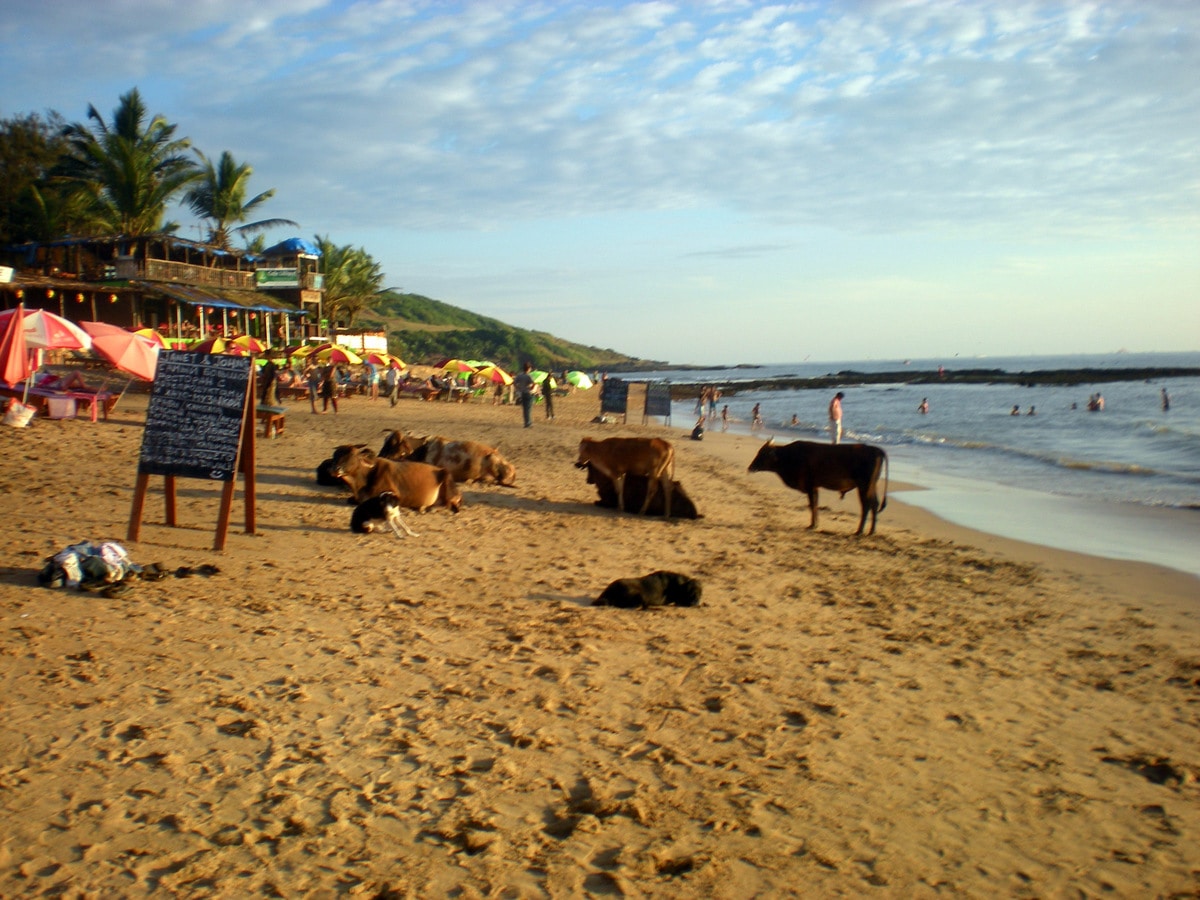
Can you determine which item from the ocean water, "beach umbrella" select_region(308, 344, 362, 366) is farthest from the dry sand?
"beach umbrella" select_region(308, 344, 362, 366)

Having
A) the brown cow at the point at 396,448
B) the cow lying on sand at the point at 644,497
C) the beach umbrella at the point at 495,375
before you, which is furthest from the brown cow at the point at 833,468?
the beach umbrella at the point at 495,375

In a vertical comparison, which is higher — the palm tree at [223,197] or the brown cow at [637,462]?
the palm tree at [223,197]

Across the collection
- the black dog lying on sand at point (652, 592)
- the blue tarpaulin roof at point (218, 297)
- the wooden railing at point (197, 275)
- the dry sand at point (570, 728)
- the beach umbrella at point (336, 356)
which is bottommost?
the dry sand at point (570, 728)

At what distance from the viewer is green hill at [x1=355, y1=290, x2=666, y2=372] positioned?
104875mm

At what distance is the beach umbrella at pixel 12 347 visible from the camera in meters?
14.4

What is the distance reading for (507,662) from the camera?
580cm

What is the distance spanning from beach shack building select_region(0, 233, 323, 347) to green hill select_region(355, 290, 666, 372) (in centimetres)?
3806

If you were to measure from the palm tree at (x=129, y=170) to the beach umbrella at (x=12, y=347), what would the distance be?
26.9 m

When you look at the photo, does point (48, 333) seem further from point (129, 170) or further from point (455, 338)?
point (455, 338)

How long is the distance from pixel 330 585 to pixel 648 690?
125 inches

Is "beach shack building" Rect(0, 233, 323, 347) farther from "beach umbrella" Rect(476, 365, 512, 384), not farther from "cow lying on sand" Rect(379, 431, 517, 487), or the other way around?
"cow lying on sand" Rect(379, 431, 517, 487)

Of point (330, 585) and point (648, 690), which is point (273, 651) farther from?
point (648, 690)

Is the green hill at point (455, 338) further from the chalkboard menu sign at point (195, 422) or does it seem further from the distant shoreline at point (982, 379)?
the chalkboard menu sign at point (195, 422)

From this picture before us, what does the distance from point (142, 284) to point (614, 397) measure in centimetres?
2142
